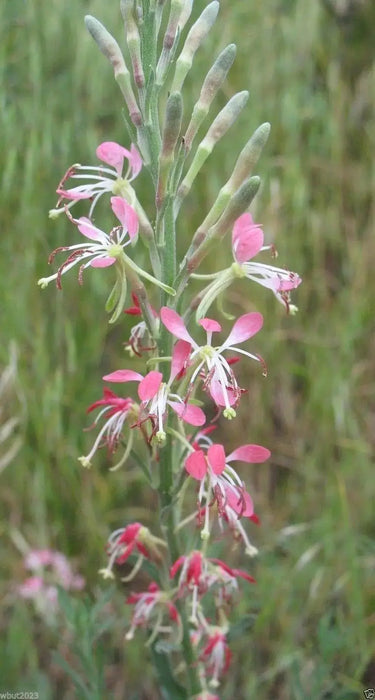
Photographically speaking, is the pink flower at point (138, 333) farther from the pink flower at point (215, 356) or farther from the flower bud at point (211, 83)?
the flower bud at point (211, 83)

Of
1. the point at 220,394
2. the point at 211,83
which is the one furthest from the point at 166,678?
the point at 211,83

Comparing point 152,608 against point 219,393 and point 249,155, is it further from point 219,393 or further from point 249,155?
point 249,155

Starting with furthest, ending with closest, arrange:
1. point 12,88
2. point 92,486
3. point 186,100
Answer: point 186,100
point 12,88
point 92,486

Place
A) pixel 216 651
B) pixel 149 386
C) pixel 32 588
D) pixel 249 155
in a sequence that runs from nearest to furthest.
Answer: pixel 149 386
pixel 249 155
pixel 216 651
pixel 32 588

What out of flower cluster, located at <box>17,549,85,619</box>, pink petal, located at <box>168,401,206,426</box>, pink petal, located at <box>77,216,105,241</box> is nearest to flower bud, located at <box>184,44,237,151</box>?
pink petal, located at <box>77,216,105,241</box>

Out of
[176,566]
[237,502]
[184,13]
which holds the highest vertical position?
[184,13]

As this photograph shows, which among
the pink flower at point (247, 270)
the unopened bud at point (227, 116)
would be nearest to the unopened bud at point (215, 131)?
the unopened bud at point (227, 116)

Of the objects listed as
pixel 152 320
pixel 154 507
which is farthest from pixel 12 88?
pixel 152 320

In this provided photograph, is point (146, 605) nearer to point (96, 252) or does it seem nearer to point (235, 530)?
point (235, 530)
